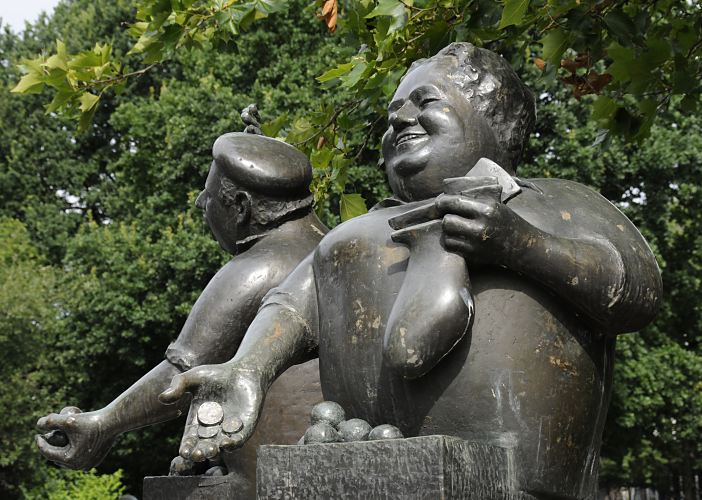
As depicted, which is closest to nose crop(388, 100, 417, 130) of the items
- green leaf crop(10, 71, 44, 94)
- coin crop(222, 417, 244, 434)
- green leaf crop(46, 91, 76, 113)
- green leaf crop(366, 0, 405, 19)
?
coin crop(222, 417, 244, 434)

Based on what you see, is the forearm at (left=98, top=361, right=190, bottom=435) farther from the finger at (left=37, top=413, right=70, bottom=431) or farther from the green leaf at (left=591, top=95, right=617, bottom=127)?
the green leaf at (left=591, top=95, right=617, bottom=127)

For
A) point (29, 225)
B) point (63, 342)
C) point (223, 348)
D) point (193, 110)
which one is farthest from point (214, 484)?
point (29, 225)

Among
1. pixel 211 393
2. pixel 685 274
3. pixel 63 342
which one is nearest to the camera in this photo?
pixel 211 393

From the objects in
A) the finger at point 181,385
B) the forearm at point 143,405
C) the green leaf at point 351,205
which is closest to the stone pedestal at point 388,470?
the finger at point 181,385

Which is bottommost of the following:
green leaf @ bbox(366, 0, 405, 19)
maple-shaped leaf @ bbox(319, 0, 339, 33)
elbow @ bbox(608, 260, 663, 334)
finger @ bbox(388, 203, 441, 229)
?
elbow @ bbox(608, 260, 663, 334)

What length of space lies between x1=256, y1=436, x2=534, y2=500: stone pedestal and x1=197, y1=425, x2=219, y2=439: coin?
0.13 metres

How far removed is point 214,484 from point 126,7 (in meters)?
21.1

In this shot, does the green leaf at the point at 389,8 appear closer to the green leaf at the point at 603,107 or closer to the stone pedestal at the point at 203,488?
the green leaf at the point at 603,107

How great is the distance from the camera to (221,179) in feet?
13.5

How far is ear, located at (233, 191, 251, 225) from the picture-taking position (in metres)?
4.12

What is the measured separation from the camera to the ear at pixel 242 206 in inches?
162

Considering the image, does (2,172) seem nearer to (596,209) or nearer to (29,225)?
(29,225)

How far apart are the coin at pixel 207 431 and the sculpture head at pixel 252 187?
4.80 ft

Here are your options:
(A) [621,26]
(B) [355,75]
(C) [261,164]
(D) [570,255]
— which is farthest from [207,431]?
(B) [355,75]
